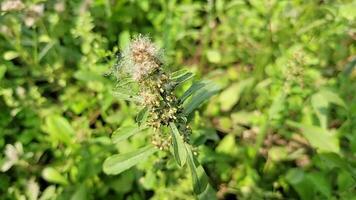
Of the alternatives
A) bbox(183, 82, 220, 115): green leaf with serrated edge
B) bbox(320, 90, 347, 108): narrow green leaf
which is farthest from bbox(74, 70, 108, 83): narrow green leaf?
bbox(320, 90, 347, 108): narrow green leaf

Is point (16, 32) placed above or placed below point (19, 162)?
above

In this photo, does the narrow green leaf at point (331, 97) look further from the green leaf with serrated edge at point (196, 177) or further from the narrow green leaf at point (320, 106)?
the green leaf with serrated edge at point (196, 177)

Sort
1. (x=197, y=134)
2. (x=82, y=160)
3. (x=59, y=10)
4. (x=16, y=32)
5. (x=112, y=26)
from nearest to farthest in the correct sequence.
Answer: (x=197, y=134) → (x=82, y=160) → (x=16, y=32) → (x=59, y=10) → (x=112, y=26)

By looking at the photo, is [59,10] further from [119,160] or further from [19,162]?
[119,160]

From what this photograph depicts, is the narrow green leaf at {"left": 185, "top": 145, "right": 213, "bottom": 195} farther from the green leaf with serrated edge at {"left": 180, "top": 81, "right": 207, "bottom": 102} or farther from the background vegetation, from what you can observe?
the background vegetation

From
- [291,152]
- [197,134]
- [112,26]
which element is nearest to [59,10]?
[112,26]

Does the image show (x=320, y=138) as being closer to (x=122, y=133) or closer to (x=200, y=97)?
(x=200, y=97)
